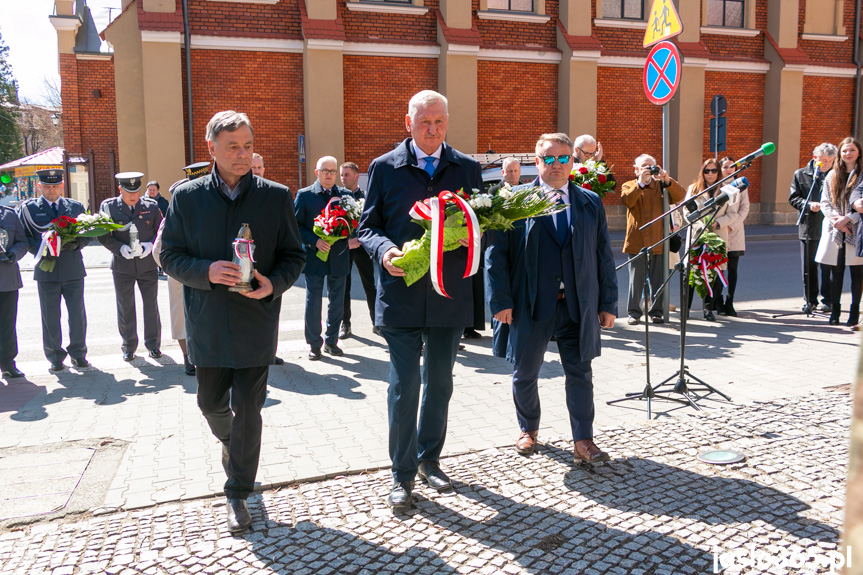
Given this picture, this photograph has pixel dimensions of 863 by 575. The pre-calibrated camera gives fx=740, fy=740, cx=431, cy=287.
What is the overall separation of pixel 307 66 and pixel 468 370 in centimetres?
1488

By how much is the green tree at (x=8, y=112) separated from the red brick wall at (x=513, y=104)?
35.2 m

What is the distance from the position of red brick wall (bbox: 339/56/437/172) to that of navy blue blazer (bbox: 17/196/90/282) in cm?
1362

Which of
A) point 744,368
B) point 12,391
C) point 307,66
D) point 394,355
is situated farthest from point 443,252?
point 307,66

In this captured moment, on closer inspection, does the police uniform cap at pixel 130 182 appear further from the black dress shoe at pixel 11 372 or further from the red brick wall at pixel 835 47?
the red brick wall at pixel 835 47

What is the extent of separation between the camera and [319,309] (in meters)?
8.52

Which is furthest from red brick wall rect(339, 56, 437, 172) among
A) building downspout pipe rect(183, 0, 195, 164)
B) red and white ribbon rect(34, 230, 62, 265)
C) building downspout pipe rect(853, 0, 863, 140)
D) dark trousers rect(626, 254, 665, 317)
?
building downspout pipe rect(853, 0, 863, 140)

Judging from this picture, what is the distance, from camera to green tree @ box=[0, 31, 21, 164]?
45.1 meters

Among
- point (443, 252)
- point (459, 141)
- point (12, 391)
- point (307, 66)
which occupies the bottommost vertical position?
point (12, 391)

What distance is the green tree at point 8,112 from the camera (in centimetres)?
4506

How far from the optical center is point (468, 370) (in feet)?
24.7

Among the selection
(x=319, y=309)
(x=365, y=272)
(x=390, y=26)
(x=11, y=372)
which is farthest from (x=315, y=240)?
(x=390, y=26)

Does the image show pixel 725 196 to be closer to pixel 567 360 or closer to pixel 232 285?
pixel 567 360

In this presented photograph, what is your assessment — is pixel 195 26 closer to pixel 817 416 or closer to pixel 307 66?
pixel 307 66

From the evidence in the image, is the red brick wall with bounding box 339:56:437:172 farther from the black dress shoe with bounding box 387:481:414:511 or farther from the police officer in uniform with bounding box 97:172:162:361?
the black dress shoe with bounding box 387:481:414:511
